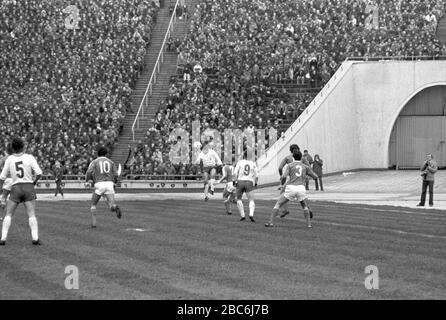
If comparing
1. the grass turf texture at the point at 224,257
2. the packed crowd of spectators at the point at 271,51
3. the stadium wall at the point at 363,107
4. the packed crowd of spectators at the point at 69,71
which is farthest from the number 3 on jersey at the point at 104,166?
the stadium wall at the point at 363,107

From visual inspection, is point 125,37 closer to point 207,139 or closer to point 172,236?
point 207,139

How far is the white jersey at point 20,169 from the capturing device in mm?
18875

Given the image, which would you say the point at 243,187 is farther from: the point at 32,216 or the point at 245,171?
the point at 32,216

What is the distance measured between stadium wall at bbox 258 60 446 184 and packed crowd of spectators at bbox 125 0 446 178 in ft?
2.23

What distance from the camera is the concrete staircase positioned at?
48.8 metres

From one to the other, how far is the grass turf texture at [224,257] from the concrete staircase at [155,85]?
68.5 feet

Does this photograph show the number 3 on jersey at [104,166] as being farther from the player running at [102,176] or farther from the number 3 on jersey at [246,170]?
the number 3 on jersey at [246,170]

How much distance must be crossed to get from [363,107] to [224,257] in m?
36.1

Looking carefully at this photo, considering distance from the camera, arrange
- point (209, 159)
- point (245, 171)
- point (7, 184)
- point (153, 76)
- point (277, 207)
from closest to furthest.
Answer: point (7, 184) → point (277, 207) → point (245, 171) → point (209, 159) → point (153, 76)

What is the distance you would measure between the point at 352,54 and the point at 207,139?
1002 cm

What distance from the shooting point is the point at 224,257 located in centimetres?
1759

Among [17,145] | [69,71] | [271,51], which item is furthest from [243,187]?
[69,71]

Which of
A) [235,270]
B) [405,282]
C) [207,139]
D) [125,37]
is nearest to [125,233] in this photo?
[235,270]

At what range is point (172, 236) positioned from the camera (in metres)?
21.3
